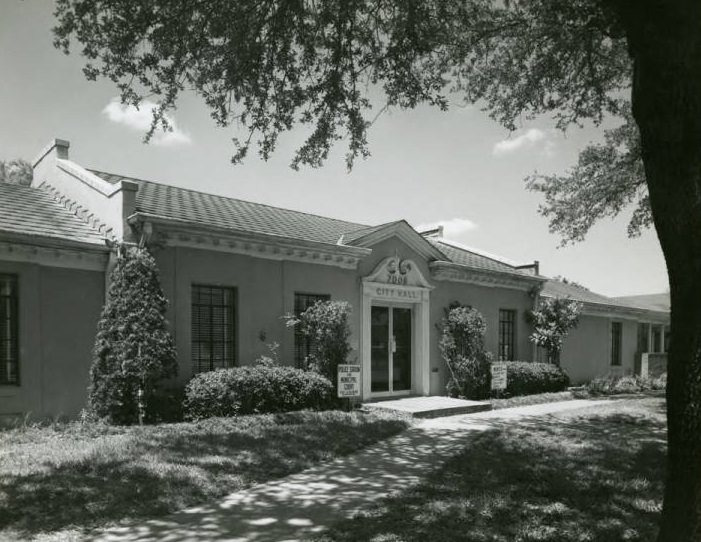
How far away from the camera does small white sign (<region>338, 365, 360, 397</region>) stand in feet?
38.4

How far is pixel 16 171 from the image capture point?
1369 inches

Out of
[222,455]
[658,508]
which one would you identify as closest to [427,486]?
[658,508]

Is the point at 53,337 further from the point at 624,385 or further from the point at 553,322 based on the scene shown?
the point at 624,385

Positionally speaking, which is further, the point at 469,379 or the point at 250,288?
the point at 469,379

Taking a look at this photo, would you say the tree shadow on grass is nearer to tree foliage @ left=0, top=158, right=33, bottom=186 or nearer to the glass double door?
the glass double door

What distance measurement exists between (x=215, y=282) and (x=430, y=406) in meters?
5.56

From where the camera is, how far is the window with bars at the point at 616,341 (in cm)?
2364

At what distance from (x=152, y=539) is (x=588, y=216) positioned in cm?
1411

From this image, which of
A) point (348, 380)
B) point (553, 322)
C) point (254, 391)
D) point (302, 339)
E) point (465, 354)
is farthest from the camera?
point (553, 322)

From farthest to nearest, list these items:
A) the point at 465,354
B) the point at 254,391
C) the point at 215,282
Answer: the point at 465,354 < the point at 215,282 < the point at 254,391

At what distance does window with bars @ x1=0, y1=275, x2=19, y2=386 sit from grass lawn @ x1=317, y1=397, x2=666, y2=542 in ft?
23.1

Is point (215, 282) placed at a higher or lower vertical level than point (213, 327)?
higher

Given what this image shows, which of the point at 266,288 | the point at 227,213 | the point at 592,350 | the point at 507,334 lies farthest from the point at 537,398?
the point at 227,213

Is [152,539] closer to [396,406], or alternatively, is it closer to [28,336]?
[28,336]
